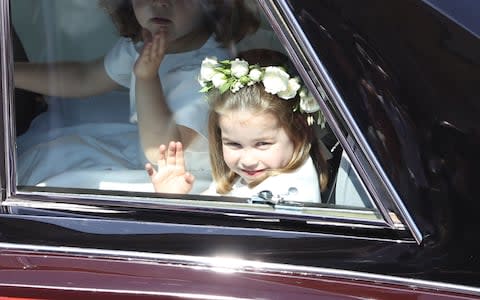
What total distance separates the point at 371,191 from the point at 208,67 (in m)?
0.56

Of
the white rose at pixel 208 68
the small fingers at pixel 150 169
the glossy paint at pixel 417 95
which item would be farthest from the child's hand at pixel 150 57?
the glossy paint at pixel 417 95

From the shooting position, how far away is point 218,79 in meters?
2.31

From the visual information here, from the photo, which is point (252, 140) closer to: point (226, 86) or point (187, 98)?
point (226, 86)

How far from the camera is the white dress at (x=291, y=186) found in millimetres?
2121

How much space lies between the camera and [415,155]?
1947 mm

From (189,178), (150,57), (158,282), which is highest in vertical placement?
(150,57)

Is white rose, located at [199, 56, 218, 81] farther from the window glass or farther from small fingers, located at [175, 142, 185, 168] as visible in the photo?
small fingers, located at [175, 142, 185, 168]

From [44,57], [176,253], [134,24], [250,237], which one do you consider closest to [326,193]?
[250,237]

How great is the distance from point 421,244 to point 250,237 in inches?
12.5

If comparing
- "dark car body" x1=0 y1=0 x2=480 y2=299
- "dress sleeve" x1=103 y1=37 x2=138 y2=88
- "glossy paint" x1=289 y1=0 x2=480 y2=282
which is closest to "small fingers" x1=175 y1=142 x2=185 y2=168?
"dress sleeve" x1=103 y1=37 x2=138 y2=88

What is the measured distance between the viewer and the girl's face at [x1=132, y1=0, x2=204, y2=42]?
91.4 inches

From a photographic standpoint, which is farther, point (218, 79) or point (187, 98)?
point (187, 98)

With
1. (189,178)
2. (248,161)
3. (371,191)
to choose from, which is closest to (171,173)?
(189,178)

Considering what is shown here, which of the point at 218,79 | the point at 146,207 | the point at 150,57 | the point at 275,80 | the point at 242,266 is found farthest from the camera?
the point at 150,57
